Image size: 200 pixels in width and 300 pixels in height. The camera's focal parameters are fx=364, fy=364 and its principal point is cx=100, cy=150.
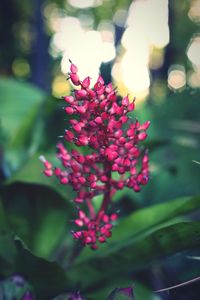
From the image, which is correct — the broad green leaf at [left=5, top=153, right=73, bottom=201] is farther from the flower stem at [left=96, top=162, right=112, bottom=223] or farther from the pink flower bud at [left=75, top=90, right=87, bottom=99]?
the pink flower bud at [left=75, top=90, right=87, bottom=99]

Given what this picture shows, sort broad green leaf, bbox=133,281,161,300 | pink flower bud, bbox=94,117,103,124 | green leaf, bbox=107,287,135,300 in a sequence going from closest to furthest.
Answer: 1. green leaf, bbox=107,287,135,300
2. pink flower bud, bbox=94,117,103,124
3. broad green leaf, bbox=133,281,161,300

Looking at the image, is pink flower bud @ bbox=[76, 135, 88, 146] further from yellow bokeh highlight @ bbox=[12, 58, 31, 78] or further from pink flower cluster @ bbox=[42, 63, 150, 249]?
yellow bokeh highlight @ bbox=[12, 58, 31, 78]

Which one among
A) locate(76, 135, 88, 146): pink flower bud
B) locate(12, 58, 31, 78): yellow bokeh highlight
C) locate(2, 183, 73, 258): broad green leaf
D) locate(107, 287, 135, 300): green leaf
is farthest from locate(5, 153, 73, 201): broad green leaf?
locate(12, 58, 31, 78): yellow bokeh highlight

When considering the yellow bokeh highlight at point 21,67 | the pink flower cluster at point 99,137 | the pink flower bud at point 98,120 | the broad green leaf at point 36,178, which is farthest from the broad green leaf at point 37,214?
the yellow bokeh highlight at point 21,67

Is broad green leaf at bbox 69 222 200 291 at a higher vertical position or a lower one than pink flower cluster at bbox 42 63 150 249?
lower

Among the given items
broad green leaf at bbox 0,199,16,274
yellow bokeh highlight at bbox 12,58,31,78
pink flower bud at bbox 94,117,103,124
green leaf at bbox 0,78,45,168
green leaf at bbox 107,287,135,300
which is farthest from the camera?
yellow bokeh highlight at bbox 12,58,31,78

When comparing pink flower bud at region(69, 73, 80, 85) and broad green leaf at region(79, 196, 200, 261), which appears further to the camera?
broad green leaf at region(79, 196, 200, 261)

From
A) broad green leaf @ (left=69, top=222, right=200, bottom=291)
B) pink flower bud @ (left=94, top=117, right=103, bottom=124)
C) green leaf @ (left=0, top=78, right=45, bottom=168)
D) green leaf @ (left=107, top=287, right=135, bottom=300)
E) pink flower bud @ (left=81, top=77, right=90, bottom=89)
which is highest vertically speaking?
green leaf @ (left=0, top=78, right=45, bottom=168)

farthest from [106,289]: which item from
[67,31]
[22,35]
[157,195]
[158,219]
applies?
[67,31]

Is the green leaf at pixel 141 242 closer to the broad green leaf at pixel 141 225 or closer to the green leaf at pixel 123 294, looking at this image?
the broad green leaf at pixel 141 225
